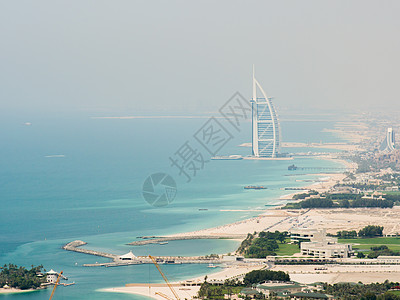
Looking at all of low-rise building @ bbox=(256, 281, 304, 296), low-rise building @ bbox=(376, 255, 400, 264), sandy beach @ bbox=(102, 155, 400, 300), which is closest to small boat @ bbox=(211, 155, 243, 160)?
sandy beach @ bbox=(102, 155, 400, 300)

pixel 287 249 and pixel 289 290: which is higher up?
pixel 287 249

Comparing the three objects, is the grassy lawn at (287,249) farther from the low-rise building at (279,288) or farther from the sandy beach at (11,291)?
the sandy beach at (11,291)

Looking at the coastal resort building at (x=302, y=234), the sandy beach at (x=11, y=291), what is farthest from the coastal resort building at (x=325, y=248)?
the sandy beach at (x=11, y=291)

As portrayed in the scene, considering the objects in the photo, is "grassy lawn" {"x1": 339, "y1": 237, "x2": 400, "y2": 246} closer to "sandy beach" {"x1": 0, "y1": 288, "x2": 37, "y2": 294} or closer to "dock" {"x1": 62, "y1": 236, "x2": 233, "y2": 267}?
"dock" {"x1": 62, "y1": 236, "x2": 233, "y2": 267}

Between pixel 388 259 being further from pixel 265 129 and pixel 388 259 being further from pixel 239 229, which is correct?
pixel 265 129

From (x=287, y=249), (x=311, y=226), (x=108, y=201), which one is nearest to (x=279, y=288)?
(x=287, y=249)

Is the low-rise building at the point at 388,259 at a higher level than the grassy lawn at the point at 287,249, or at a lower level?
lower
